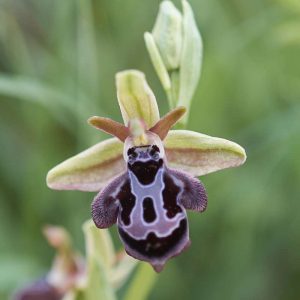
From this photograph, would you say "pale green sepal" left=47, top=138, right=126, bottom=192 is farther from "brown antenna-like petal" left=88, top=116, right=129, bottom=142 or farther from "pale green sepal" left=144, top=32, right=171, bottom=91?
"pale green sepal" left=144, top=32, right=171, bottom=91

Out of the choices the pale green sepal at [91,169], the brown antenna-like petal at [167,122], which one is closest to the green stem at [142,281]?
the pale green sepal at [91,169]

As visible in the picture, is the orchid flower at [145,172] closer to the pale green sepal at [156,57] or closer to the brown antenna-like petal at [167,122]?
the brown antenna-like petal at [167,122]

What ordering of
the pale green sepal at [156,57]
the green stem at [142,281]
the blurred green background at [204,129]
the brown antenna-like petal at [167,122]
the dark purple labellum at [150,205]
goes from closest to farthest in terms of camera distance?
1. the dark purple labellum at [150,205]
2. the brown antenna-like petal at [167,122]
3. the pale green sepal at [156,57]
4. the green stem at [142,281]
5. the blurred green background at [204,129]

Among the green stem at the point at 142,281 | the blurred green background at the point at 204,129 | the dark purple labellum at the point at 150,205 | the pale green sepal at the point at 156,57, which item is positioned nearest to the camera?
the dark purple labellum at the point at 150,205

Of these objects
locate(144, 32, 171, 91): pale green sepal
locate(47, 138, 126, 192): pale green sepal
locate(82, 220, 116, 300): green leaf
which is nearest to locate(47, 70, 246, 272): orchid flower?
locate(47, 138, 126, 192): pale green sepal

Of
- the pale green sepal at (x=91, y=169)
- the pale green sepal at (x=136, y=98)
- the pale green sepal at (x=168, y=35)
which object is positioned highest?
the pale green sepal at (x=168, y=35)

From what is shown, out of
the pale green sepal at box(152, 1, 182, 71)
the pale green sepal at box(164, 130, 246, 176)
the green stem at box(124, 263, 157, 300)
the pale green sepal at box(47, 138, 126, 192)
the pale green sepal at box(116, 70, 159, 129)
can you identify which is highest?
the pale green sepal at box(152, 1, 182, 71)
